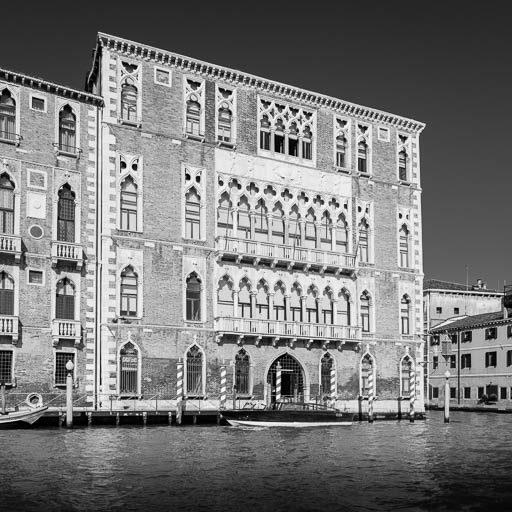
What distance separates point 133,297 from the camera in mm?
34594

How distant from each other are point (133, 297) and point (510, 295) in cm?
3271

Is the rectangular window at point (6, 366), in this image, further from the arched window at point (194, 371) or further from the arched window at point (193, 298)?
the arched window at point (193, 298)

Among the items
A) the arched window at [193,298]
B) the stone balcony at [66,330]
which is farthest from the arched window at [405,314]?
the stone balcony at [66,330]

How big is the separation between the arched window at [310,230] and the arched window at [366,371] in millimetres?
6046

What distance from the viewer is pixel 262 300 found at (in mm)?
38031

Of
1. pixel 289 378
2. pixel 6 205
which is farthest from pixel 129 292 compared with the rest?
pixel 289 378

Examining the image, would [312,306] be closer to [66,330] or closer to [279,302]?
[279,302]

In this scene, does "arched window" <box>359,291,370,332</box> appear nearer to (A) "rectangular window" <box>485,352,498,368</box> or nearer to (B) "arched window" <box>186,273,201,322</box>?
(B) "arched window" <box>186,273,201,322</box>

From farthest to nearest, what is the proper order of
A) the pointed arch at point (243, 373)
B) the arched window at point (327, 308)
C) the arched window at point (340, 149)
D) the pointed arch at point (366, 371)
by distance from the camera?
the arched window at point (340, 149) → the pointed arch at point (366, 371) → the arched window at point (327, 308) → the pointed arch at point (243, 373)

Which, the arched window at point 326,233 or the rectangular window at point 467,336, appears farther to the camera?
the rectangular window at point 467,336

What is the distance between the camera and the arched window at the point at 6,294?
1236 inches

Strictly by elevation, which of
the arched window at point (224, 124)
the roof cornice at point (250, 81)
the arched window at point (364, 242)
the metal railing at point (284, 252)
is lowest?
the metal railing at point (284, 252)

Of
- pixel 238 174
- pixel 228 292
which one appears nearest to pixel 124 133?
pixel 238 174

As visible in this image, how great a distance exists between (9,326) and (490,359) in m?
37.2
